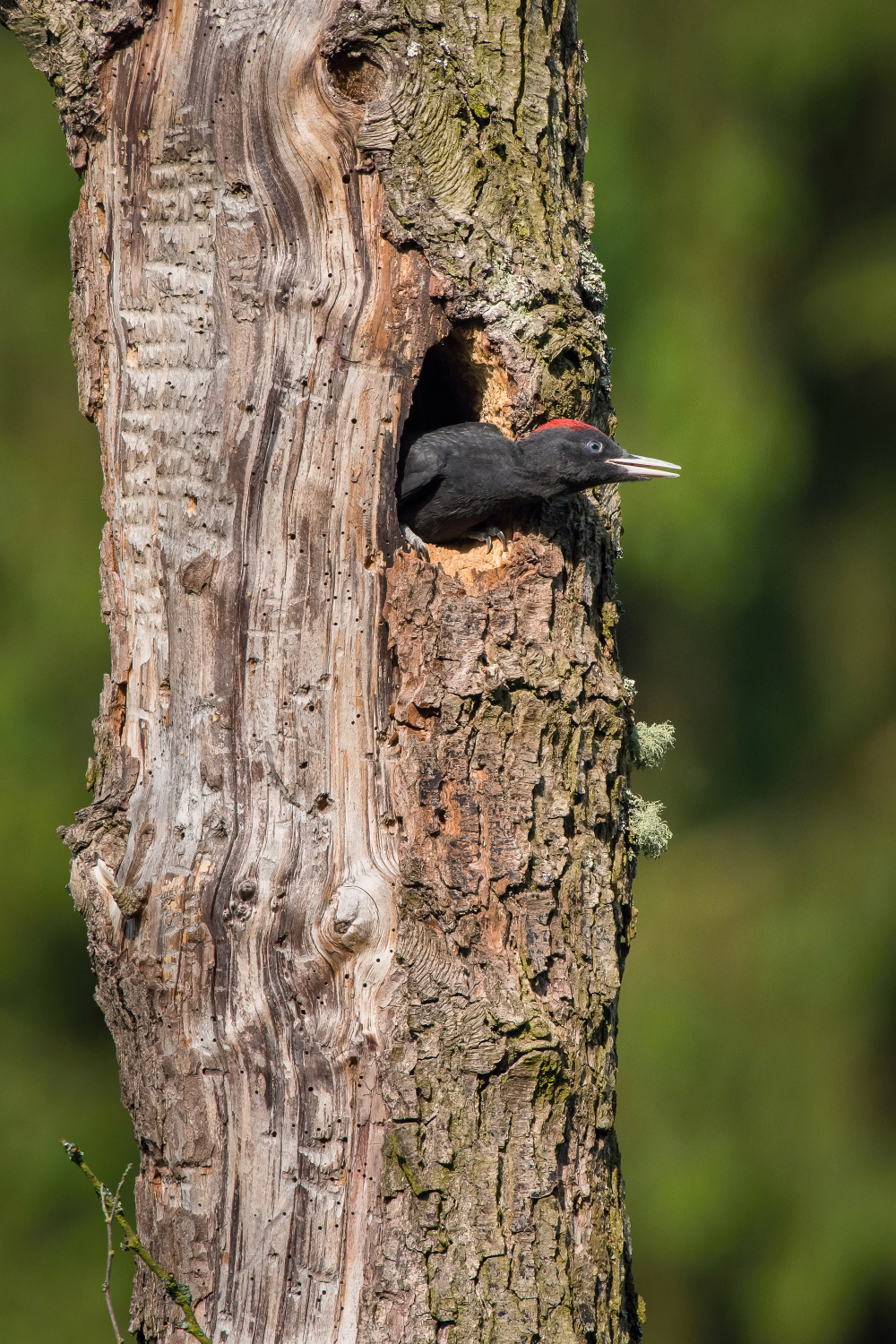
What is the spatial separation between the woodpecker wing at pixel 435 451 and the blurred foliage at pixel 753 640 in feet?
11.1

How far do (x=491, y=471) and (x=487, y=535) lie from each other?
0.77ft

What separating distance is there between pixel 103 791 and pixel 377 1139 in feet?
3.26

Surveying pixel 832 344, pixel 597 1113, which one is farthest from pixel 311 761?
pixel 832 344

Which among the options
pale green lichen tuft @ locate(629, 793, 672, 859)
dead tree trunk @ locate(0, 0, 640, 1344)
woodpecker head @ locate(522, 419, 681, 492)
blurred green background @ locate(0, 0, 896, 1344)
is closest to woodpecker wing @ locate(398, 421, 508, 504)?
woodpecker head @ locate(522, 419, 681, 492)

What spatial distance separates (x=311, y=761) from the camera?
8.71ft

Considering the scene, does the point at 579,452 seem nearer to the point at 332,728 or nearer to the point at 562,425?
the point at 562,425

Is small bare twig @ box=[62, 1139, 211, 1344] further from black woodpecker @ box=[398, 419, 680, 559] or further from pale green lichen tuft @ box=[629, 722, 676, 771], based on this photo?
pale green lichen tuft @ box=[629, 722, 676, 771]

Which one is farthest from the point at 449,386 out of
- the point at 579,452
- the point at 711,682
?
the point at 711,682

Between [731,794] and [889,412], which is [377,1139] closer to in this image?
[731,794]

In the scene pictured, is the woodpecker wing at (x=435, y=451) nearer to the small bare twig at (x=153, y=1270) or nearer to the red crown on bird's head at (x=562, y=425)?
the red crown on bird's head at (x=562, y=425)

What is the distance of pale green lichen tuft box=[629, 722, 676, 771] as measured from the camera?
317 cm

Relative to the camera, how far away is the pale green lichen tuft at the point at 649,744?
317cm

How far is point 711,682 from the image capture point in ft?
26.6

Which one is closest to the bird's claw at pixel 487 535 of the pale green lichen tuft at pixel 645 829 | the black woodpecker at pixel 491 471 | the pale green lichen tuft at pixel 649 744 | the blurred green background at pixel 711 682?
the black woodpecker at pixel 491 471
